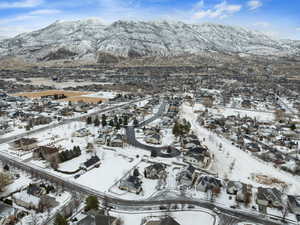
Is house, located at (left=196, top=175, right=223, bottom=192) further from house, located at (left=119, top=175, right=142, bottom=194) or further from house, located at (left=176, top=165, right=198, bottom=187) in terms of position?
house, located at (left=119, top=175, right=142, bottom=194)

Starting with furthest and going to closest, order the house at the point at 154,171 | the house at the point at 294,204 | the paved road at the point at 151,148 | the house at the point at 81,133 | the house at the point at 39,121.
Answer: the house at the point at 39,121, the house at the point at 81,133, the paved road at the point at 151,148, the house at the point at 154,171, the house at the point at 294,204

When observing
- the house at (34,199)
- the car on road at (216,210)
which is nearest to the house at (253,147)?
the car on road at (216,210)

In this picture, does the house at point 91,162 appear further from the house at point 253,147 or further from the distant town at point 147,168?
the house at point 253,147

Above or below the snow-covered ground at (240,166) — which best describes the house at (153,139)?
above

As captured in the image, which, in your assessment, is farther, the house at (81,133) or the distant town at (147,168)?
the house at (81,133)

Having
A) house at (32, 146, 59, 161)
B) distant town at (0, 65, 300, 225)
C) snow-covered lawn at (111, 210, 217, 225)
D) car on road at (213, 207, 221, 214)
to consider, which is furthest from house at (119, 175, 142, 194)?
house at (32, 146, 59, 161)

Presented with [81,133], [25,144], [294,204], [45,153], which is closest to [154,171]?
[294,204]

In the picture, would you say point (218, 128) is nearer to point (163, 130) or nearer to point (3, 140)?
point (163, 130)

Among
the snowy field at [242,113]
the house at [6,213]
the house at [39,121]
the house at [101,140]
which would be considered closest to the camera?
the house at [6,213]
